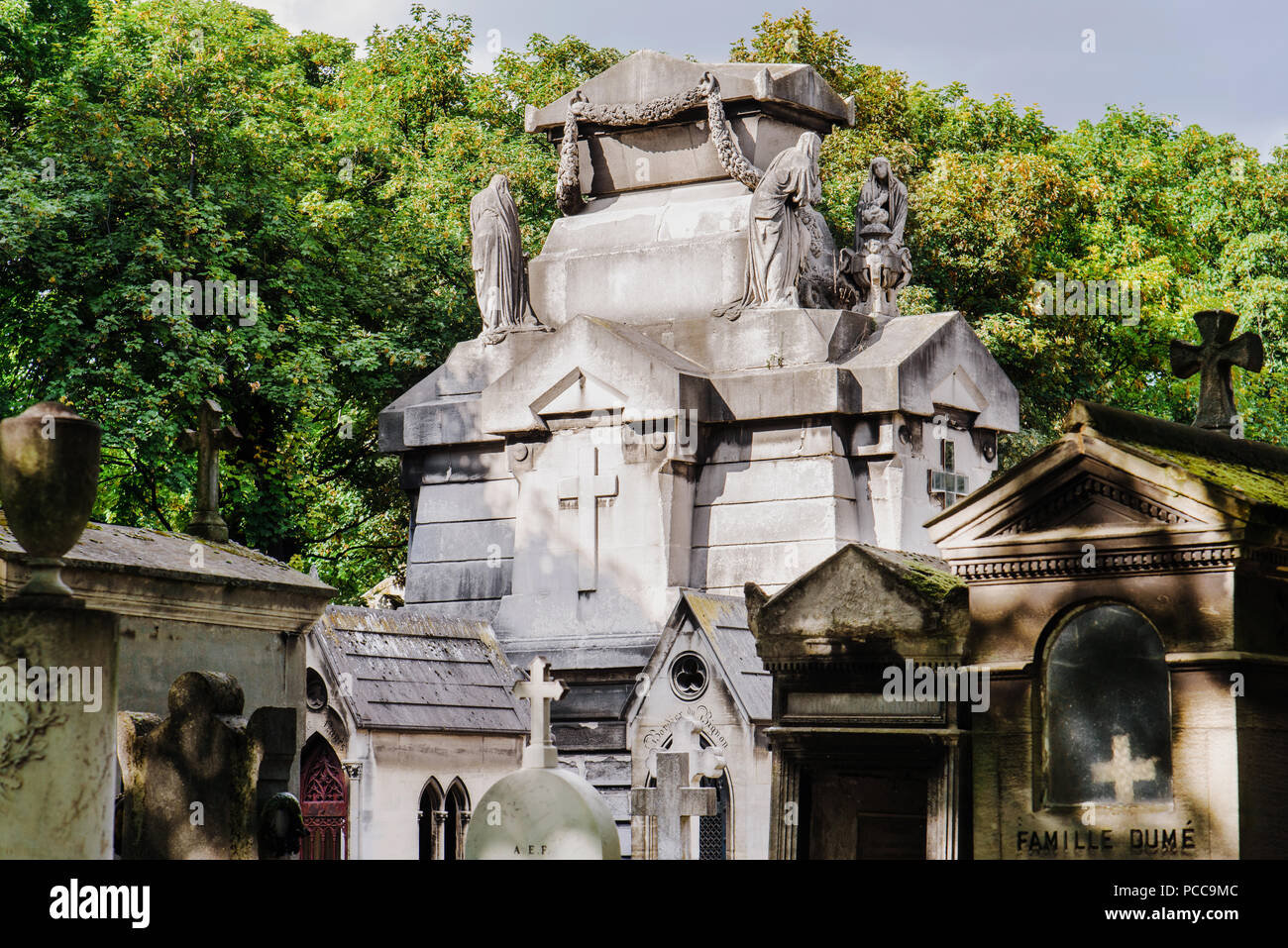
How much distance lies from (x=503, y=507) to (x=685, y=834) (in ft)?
29.7

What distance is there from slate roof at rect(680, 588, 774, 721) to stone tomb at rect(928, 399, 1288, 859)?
16.2ft

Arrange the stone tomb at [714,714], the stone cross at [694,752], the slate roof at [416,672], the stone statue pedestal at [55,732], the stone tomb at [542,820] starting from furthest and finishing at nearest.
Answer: the slate roof at [416,672] → the stone tomb at [714,714] → the stone cross at [694,752] → the stone tomb at [542,820] → the stone statue pedestal at [55,732]

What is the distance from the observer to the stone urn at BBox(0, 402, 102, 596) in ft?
26.6

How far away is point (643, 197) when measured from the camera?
2338cm

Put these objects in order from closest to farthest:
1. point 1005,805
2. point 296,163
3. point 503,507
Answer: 1. point 1005,805
2. point 503,507
3. point 296,163

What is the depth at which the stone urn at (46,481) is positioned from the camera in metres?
8.12

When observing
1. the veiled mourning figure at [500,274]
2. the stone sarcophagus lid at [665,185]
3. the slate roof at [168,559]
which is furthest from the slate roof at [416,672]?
the stone sarcophagus lid at [665,185]

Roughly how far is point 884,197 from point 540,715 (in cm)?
1248

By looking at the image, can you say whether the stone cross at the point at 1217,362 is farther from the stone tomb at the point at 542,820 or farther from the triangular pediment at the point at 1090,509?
the stone tomb at the point at 542,820

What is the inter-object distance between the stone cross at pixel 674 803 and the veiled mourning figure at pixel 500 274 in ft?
31.9

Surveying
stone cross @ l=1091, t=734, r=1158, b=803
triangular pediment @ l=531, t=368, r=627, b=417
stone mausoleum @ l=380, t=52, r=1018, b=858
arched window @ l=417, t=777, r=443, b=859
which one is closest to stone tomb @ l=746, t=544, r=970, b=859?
stone cross @ l=1091, t=734, r=1158, b=803
